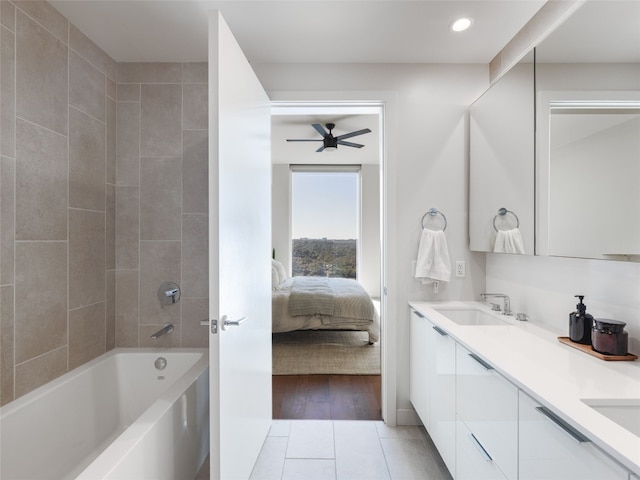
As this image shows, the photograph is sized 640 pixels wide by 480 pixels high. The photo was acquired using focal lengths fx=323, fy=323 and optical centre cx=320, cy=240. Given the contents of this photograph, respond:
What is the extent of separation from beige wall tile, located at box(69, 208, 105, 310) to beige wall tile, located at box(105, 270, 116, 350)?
55 mm

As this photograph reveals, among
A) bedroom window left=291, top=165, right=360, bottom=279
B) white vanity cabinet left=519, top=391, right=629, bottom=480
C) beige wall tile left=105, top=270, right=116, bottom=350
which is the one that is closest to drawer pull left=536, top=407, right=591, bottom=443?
white vanity cabinet left=519, top=391, right=629, bottom=480

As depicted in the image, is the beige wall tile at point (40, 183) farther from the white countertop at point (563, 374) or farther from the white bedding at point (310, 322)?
the white bedding at point (310, 322)

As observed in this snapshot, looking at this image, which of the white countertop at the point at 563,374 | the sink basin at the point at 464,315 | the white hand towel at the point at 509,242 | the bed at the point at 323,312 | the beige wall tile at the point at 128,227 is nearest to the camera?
the white countertop at the point at 563,374

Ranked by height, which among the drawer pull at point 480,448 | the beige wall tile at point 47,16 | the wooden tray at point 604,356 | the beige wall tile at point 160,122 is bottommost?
the drawer pull at point 480,448

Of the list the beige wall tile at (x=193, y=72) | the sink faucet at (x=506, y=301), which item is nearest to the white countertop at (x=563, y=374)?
the sink faucet at (x=506, y=301)

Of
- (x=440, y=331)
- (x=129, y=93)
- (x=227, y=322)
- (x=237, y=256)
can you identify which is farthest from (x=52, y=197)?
(x=440, y=331)

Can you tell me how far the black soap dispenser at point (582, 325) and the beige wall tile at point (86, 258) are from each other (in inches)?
98.8

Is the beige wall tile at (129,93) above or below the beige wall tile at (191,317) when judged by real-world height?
above

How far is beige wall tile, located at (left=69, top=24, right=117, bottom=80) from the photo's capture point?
1.83m

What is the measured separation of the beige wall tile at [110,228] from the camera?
2.11m

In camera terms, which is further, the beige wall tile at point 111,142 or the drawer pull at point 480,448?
the beige wall tile at point 111,142

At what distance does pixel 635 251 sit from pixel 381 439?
1.72 m

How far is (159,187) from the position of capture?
86.4 inches

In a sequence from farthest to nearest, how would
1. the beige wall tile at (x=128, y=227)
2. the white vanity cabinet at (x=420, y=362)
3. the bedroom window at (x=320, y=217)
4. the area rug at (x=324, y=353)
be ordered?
the bedroom window at (x=320, y=217)
the area rug at (x=324, y=353)
the beige wall tile at (x=128, y=227)
the white vanity cabinet at (x=420, y=362)
